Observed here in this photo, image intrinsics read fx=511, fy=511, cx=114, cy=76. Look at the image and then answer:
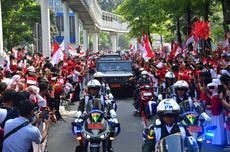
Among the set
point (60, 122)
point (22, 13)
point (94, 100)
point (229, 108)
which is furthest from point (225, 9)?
point (22, 13)

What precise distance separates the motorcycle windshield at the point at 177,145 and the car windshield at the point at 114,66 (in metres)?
18.4

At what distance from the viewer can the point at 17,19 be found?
45688 millimetres

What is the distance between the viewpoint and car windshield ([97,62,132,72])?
23748 mm

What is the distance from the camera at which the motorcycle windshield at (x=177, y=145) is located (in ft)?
17.1

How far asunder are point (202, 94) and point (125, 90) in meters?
10.4

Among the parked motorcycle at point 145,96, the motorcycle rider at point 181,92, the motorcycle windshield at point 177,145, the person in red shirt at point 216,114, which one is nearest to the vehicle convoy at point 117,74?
the parked motorcycle at point 145,96

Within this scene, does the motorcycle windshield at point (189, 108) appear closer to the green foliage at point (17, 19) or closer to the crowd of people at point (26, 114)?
the crowd of people at point (26, 114)

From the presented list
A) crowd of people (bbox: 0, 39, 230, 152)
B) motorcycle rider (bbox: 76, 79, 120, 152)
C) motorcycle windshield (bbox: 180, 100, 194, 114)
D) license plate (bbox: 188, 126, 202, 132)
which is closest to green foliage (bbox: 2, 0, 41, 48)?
crowd of people (bbox: 0, 39, 230, 152)

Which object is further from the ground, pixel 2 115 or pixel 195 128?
pixel 2 115

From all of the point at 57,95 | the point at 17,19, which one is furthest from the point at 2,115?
the point at 17,19

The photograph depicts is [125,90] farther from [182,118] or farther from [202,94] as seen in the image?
[182,118]

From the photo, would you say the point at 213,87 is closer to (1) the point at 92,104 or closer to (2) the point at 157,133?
(1) the point at 92,104

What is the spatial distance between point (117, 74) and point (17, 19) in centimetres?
2525

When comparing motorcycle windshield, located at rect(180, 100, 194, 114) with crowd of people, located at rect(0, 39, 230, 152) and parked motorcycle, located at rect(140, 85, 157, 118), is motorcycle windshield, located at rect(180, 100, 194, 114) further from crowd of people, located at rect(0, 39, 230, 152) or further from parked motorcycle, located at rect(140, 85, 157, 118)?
parked motorcycle, located at rect(140, 85, 157, 118)
